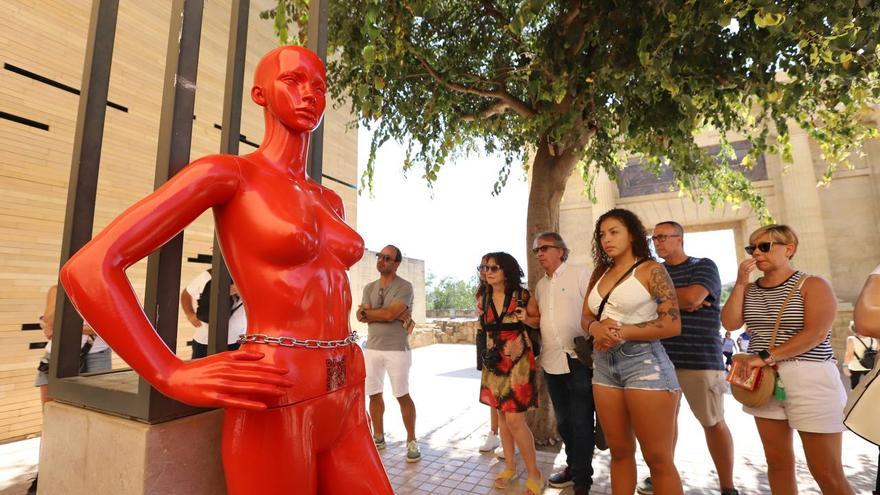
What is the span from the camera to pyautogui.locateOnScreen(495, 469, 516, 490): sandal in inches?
131

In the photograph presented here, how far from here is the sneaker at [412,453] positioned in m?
3.94

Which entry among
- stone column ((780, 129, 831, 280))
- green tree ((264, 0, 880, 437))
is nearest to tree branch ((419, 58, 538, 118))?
green tree ((264, 0, 880, 437))

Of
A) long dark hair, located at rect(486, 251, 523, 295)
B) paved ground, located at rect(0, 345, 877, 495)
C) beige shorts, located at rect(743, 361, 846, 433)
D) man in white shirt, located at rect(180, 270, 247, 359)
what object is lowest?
paved ground, located at rect(0, 345, 877, 495)

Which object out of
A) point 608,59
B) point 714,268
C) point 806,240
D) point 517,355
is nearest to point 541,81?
point 608,59

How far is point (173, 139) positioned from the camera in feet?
3.76

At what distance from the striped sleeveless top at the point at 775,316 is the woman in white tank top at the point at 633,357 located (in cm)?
61

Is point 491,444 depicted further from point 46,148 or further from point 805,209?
point 805,209

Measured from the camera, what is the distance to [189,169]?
963 mm

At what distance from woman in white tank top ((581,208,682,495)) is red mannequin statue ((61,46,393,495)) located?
166 centimetres

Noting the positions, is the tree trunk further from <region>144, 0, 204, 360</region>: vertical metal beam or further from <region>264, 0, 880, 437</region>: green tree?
<region>144, 0, 204, 360</region>: vertical metal beam

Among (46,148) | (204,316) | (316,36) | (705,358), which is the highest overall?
(46,148)

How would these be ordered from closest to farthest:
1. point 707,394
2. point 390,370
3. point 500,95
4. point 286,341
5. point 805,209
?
point 286,341
point 707,394
point 390,370
point 500,95
point 805,209

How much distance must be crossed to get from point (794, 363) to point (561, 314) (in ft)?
4.56

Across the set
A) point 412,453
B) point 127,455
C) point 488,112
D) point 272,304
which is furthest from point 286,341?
point 488,112
